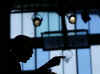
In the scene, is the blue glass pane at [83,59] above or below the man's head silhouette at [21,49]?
below

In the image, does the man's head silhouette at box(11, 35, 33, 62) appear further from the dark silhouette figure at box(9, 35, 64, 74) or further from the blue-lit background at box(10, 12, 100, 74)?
the blue-lit background at box(10, 12, 100, 74)

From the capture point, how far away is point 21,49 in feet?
2.79

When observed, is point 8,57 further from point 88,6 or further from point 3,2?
point 88,6

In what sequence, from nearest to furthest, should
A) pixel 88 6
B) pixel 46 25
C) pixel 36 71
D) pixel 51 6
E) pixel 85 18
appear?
pixel 36 71 < pixel 85 18 < pixel 88 6 < pixel 51 6 < pixel 46 25

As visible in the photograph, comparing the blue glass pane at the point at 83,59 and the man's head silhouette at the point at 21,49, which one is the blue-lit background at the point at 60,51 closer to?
the blue glass pane at the point at 83,59

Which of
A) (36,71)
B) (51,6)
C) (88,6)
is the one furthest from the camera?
(51,6)

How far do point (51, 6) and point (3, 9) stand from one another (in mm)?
7387

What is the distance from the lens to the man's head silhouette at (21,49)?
33.4 inches

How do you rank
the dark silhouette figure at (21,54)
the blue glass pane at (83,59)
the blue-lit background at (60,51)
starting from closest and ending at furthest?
the dark silhouette figure at (21,54) < the blue-lit background at (60,51) < the blue glass pane at (83,59)

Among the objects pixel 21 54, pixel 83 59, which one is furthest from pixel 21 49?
pixel 83 59

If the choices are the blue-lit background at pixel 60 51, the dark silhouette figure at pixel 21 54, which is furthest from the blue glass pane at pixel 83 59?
the dark silhouette figure at pixel 21 54

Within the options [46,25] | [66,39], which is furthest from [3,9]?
[46,25]

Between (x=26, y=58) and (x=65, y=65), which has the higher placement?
(x=26, y=58)

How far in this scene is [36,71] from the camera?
0.80 m
